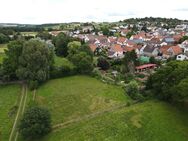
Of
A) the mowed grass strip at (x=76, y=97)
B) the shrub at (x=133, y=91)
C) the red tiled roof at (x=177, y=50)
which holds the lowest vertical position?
the mowed grass strip at (x=76, y=97)

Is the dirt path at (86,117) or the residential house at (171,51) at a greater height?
the residential house at (171,51)

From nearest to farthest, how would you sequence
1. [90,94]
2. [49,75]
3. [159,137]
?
[159,137], [90,94], [49,75]

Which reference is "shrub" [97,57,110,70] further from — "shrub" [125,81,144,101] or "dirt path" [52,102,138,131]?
"dirt path" [52,102,138,131]

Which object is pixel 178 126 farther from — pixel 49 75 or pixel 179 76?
pixel 49 75

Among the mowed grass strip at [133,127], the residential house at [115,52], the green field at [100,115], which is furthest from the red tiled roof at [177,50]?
the mowed grass strip at [133,127]

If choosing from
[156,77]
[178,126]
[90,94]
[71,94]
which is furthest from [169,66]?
[71,94]

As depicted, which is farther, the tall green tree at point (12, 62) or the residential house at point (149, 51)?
the residential house at point (149, 51)

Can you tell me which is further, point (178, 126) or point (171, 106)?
point (171, 106)

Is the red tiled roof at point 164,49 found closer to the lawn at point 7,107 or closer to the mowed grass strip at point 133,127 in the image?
the mowed grass strip at point 133,127
